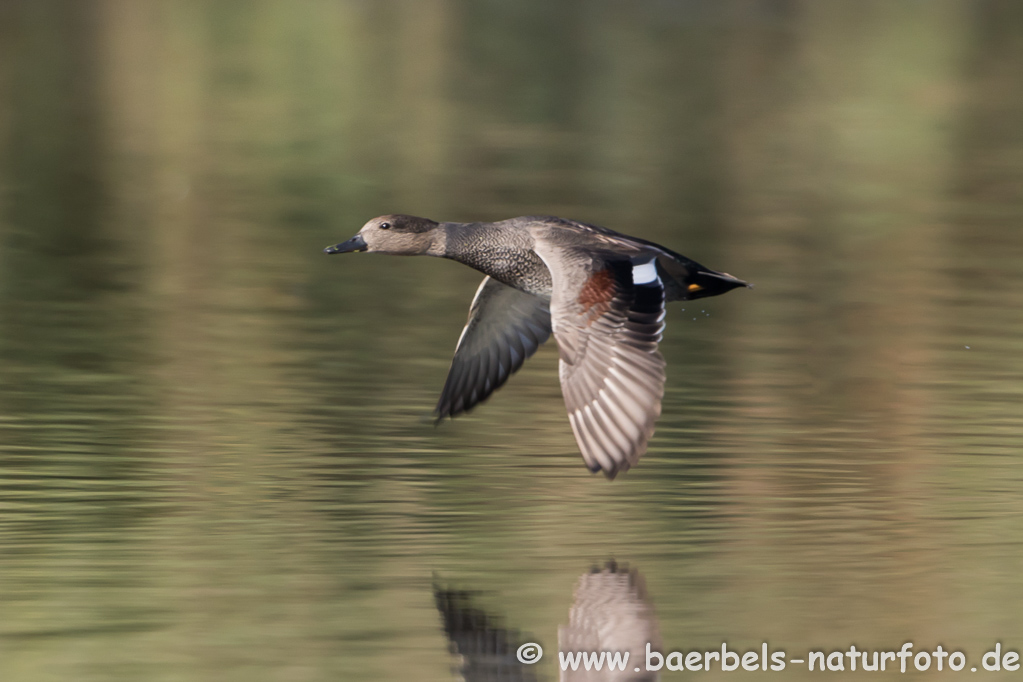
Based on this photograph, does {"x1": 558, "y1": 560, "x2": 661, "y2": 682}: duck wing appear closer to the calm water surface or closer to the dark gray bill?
the calm water surface

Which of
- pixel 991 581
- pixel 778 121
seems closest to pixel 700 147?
pixel 778 121

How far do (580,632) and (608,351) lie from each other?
6.07 ft

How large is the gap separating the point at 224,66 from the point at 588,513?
97.1 feet

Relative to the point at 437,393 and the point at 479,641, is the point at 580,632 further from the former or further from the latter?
the point at 437,393

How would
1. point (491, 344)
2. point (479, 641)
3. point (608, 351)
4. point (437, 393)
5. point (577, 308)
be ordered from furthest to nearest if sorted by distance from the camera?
point (437, 393)
point (491, 344)
point (577, 308)
point (608, 351)
point (479, 641)

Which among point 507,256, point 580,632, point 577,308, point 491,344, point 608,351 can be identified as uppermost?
point 507,256

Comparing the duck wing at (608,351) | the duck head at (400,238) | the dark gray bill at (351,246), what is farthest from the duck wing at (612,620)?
the dark gray bill at (351,246)

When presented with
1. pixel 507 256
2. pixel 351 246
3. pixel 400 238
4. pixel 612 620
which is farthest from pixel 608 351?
pixel 351 246

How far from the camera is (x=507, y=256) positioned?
10.1 meters

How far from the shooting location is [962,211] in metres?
22.3

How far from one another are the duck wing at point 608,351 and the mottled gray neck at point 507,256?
0.45 m

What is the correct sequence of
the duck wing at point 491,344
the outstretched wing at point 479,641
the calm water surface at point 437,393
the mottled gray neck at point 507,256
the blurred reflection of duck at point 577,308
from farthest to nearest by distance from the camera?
the duck wing at point 491,344 < the mottled gray neck at point 507,256 < the blurred reflection of duck at point 577,308 < the calm water surface at point 437,393 < the outstretched wing at point 479,641

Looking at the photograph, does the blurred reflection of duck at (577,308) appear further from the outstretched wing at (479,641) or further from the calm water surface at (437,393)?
the outstretched wing at (479,641)

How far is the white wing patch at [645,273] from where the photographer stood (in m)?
9.52
